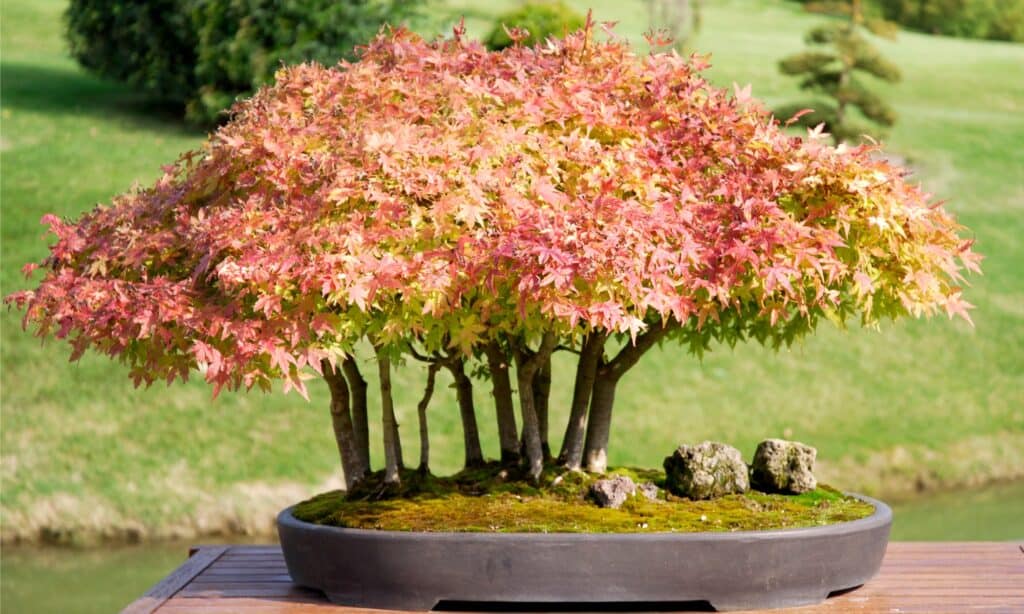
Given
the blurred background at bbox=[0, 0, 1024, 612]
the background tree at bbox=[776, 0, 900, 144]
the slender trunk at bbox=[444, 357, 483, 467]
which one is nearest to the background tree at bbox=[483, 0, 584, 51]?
the blurred background at bbox=[0, 0, 1024, 612]

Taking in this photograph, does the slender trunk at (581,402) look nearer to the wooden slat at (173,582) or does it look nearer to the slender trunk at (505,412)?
the slender trunk at (505,412)

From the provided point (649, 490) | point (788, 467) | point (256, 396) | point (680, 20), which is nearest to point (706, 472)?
point (649, 490)

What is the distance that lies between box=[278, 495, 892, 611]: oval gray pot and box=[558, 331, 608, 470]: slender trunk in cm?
97

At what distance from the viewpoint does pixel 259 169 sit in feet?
17.6

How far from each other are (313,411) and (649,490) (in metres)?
6.30

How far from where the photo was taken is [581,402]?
20.1 ft

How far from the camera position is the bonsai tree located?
15.8 ft

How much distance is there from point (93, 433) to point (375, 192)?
279 inches

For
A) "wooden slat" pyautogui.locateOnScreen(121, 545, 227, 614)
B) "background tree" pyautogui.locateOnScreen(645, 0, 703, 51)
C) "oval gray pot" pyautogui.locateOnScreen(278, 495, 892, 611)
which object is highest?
"background tree" pyautogui.locateOnScreen(645, 0, 703, 51)

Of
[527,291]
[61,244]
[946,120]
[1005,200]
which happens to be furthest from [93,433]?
[946,120]

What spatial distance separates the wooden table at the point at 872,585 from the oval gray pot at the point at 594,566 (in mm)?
183

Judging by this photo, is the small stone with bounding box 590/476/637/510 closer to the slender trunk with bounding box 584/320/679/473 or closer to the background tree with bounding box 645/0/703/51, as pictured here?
the slender trunk with bounding box 584/320/679/473

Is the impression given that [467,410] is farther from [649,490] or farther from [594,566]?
[594,566]

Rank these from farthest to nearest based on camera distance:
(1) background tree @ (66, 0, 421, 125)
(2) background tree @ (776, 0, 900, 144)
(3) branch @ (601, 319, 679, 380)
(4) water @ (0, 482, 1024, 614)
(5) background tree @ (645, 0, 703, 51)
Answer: (5) background tree @ (645, 0, 703, 51), (2) background tree @ (776, 0, 900, 144), (1) background tree @ (66, 0, 421, 125), (4) water @ (0, 482, 1024, 614), (3) branch @ (601, 319, 679, 380)
